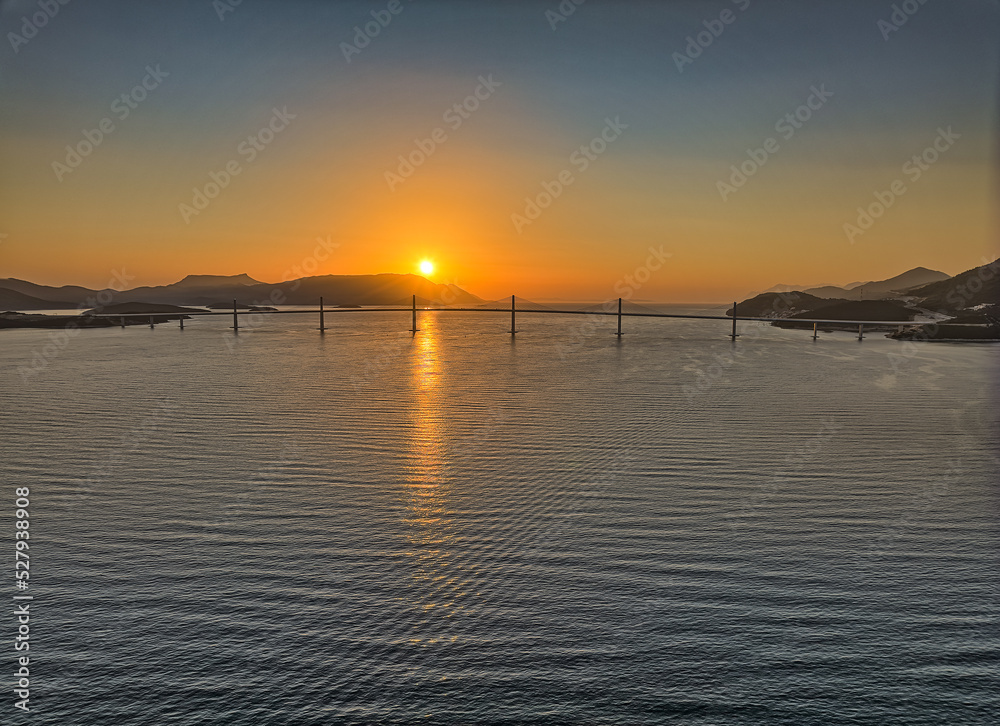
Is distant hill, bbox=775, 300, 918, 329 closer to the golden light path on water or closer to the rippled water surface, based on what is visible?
the golden light path on water

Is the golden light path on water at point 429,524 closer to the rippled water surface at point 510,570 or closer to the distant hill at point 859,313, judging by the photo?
the rippled water surface at point 510,570

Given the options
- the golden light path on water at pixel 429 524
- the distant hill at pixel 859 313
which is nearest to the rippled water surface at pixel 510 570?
the golden light path on water at pixel 429 524

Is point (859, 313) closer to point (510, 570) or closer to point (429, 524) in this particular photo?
point (429, 524)

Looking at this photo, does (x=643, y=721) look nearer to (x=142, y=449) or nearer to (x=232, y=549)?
(x=232, y=549)

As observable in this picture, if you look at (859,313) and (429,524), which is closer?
(429,524)

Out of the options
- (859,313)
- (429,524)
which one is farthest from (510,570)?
(859,313)

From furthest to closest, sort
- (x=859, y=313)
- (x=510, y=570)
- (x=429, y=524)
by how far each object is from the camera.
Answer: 1. (x=859, y=313)
2. (x=429, y=524)
3. (x=510, y=570)

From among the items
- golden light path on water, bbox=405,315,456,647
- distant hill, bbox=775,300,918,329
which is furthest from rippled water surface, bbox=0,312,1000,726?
distant hill, bbox=775,300,918,329

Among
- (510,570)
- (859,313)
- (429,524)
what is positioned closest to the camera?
(510,570)

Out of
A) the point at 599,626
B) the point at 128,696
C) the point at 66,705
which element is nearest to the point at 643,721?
the point at 599,626
